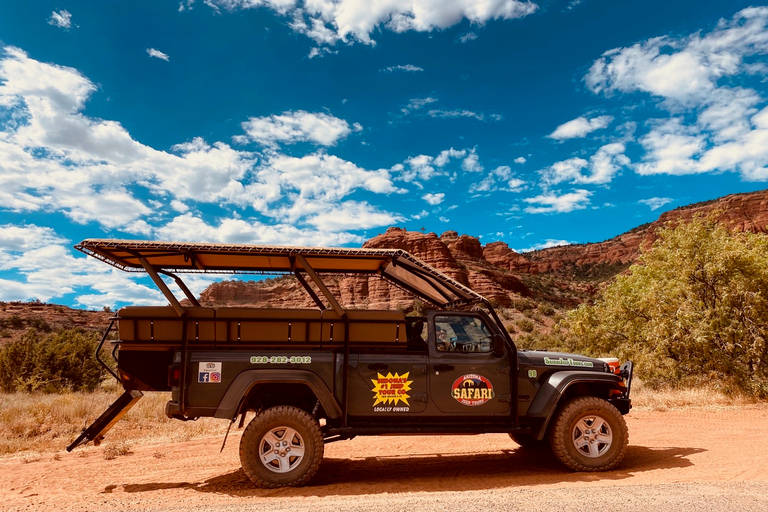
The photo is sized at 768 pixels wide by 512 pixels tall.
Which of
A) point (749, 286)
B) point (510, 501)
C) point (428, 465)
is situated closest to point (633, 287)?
point (749, 286)

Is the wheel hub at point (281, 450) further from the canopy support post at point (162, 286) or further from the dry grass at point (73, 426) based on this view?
the dry grass at point (73, 426)

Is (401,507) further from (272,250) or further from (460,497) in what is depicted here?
(272,250)

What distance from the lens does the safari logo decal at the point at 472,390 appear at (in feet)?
21.3

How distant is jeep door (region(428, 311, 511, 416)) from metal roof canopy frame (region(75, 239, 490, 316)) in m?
0.42

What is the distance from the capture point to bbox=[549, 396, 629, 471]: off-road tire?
657cm

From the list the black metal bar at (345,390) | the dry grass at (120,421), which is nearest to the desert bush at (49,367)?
the dry grass at (120,421)

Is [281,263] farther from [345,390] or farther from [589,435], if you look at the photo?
[589,435]

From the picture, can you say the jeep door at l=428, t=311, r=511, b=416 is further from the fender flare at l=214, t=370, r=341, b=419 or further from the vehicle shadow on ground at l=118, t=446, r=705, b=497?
the fender flare at l=214, t=370, r=341, b=419

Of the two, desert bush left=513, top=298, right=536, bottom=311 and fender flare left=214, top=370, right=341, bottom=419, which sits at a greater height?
desert bush left=513, top=298, right=536, bottom=311

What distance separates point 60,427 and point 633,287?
17.7 metres

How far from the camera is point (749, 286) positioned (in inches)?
545

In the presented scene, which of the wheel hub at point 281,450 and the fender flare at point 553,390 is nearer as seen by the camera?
the wheel hub at point 281,450

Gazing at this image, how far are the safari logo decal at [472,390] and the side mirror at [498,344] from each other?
363mm

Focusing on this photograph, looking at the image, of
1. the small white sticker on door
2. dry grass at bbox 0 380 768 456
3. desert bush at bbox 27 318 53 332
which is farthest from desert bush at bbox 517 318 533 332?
desert bush at bbox 27 318 53 332
